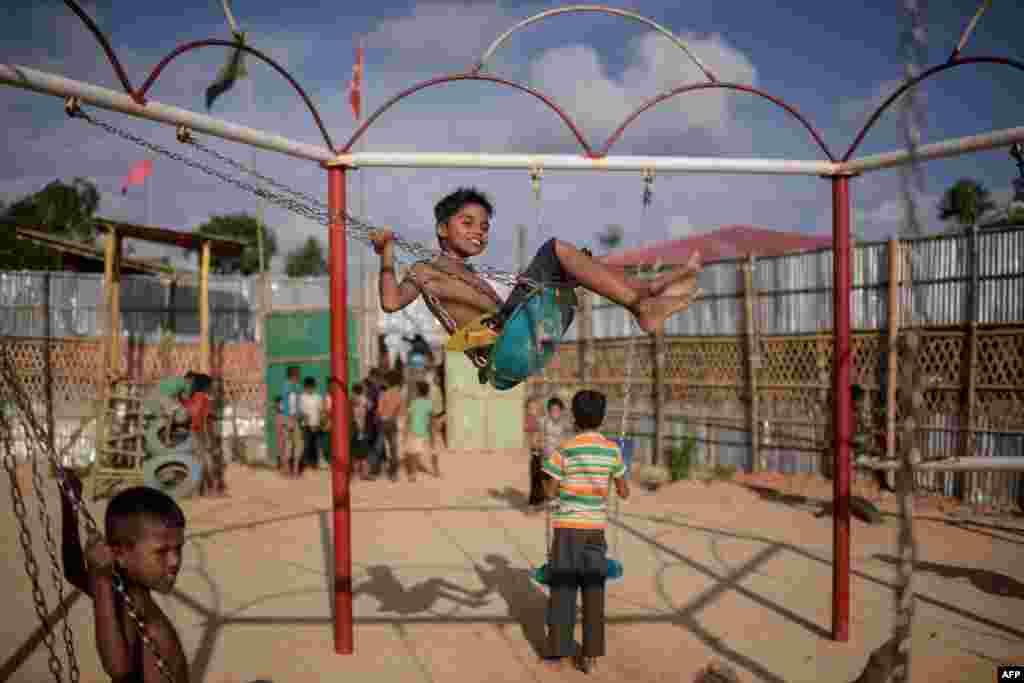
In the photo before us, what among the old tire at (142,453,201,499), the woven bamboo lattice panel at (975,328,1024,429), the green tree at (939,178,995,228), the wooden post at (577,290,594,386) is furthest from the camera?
the green tree at (939,178,995,228)

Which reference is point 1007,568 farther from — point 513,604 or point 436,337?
point 436,337

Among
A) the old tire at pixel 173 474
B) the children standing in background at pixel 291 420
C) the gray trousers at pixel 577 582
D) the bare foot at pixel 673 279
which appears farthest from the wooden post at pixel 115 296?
the bare foot at pixel 673 279

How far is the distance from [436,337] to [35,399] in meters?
8.20

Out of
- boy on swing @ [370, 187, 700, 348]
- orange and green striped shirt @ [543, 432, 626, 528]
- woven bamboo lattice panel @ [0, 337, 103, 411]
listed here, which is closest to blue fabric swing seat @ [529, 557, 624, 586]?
orange and green striped shirt @ [543, 432, 626, 528]

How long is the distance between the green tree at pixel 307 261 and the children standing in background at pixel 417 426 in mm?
27843

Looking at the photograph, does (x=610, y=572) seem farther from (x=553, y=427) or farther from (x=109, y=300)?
(x=109, y=300)

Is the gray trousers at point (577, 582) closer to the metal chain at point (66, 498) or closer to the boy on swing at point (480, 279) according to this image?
the boy on swing at point (480, 279)

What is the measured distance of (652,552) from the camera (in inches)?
280

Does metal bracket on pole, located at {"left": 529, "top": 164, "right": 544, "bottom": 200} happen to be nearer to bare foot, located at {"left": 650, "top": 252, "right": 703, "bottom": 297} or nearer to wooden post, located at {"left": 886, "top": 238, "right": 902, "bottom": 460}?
bare foot, located at {"left": 650, "top": 252, "right": 703, "bottom": 297}

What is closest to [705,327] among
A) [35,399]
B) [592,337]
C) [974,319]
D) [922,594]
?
[592,337]

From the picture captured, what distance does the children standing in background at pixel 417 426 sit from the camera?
1131cm

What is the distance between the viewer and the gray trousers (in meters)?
4.36

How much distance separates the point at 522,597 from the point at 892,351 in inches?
240

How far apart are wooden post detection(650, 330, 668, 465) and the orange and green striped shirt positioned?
7.91 metres
